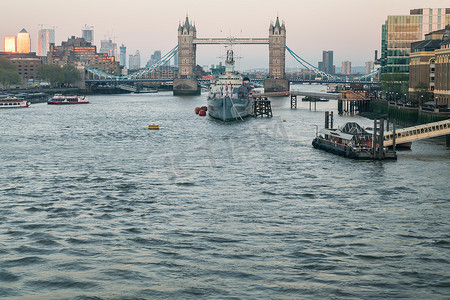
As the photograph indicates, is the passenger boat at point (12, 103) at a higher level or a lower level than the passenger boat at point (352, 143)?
higher

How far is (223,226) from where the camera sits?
26.7 meters

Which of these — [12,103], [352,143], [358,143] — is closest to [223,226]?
[352,143]

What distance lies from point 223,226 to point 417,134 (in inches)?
1046

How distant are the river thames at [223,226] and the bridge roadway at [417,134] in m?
1.11

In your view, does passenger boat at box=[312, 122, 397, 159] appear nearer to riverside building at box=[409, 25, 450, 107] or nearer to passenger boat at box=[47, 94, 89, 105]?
riverside building at box=[409, 25, 450, 107]

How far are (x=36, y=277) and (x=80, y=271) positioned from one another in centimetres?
133

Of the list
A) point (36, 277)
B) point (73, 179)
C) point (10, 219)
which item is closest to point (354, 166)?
point (73, 179)

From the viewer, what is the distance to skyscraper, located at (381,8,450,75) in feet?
402

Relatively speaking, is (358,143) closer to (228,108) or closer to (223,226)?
(223,226)

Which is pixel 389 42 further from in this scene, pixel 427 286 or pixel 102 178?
pixel 427 286

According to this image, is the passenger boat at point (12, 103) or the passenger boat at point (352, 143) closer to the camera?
the passenger boat at point (352, 143)

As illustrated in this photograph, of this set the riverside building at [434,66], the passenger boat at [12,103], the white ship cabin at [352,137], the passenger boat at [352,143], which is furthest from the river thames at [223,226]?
the passenger boat at [12,103]

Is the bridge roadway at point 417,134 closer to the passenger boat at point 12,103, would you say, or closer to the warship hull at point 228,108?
the warship hull at point 228,108

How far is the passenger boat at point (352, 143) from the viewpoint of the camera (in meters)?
45.0
